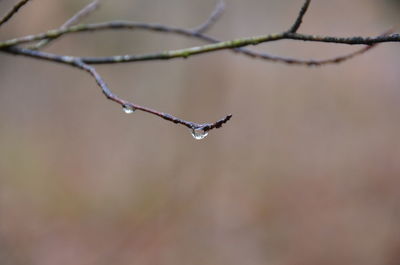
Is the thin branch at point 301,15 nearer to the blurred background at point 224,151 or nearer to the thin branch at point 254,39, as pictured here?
the thin branch at point 254,39

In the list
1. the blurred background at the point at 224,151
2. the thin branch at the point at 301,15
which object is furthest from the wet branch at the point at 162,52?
the blurred background at the point at 224,151

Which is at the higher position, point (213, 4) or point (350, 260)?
point (213, 4)

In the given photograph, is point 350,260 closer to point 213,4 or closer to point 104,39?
point 213,4

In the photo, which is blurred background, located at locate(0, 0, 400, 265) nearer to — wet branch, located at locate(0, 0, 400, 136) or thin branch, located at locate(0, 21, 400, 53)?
wet branch, located at locate(0, 0, 400, 136)

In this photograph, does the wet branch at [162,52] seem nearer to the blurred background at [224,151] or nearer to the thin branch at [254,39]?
the thin branch at [254,39]

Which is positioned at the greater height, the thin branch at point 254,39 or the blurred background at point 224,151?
the blurred background at point 224,151

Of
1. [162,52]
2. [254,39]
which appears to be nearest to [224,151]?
[162,52]

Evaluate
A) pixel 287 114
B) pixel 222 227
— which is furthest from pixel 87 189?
pixel 287 114

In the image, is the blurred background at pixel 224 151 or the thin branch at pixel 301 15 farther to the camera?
the blurred background at pixel 224 151
